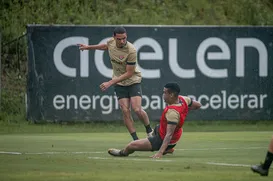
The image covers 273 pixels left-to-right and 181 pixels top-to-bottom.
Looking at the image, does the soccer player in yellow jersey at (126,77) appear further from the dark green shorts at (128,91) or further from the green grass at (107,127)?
the green grass at (107,127)

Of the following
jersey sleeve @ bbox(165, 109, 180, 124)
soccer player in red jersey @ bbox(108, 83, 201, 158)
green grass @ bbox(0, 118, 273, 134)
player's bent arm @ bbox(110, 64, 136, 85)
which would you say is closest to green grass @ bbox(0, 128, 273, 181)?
soccer player in red jersey @ bbox(108, 83, 201, 158)

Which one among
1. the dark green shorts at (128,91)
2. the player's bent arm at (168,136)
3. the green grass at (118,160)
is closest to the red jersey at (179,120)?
the player's bent arm at (168,136)

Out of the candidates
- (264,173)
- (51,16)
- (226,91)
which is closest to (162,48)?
(226,91)

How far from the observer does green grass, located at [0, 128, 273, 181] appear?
1137 centimetres

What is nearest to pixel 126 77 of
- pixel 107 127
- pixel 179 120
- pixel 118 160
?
pixel 179 120

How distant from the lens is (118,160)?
45.9 ft

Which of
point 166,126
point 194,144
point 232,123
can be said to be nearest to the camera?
point 166,126

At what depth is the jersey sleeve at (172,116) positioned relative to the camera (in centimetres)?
1416

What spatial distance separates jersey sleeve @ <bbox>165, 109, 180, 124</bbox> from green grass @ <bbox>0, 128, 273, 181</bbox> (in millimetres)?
585

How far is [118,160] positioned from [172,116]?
3.50 feet

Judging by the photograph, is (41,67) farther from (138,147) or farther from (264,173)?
(264,173)

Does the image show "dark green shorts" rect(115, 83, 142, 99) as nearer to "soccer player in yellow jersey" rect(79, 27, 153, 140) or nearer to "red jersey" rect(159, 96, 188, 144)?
"soccer player in yellow jersey" rect(79, 27, 153, 140)

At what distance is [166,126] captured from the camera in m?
14.3

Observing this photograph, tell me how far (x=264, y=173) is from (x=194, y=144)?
7.01 meters
